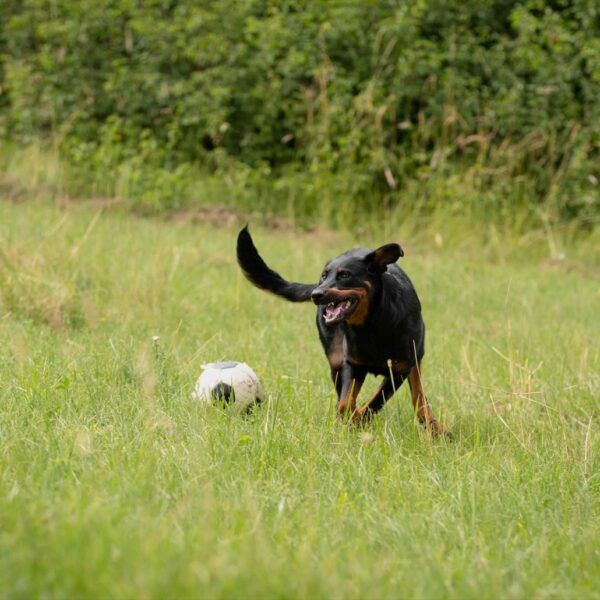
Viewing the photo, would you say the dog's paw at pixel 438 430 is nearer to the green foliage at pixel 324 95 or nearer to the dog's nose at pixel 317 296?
the dog's nose at pixel 317 296

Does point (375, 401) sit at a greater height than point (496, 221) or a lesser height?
greater

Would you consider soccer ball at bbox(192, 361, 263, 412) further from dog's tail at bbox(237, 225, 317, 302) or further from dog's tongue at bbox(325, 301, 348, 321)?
dog's tail at bbox(237, 225, 317, 302)

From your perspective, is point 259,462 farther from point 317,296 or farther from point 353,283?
point 353,283

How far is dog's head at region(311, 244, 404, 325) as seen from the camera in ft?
13.7

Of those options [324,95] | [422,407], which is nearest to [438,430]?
[422,407]

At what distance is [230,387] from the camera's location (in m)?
4.23

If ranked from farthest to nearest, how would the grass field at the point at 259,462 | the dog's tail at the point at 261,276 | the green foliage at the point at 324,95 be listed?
the green foliage at the point at 324,95 < the dog's tail at the point at 261,276 < the grass field at the point at 259,462

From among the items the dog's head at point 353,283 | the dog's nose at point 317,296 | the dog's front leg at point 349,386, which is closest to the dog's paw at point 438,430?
the dog's front leg at point 349,386

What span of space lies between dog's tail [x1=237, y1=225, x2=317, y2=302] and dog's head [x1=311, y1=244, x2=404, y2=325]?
1.48 feet

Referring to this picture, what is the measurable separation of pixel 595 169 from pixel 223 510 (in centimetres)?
1008

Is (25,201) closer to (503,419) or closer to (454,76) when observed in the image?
(454,76)

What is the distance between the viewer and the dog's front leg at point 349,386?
4.34 meters

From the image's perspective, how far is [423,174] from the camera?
38.1ft

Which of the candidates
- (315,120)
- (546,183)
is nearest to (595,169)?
(546,183)
